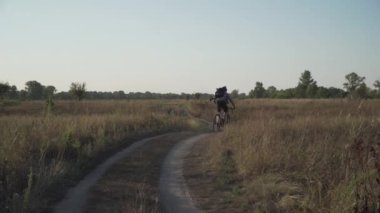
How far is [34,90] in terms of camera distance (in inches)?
4970

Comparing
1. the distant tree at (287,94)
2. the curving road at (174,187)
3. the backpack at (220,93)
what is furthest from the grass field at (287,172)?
the distant tree at (287,94)

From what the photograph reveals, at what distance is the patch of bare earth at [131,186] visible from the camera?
27.8 feet

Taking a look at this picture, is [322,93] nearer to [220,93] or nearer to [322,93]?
[322,93]

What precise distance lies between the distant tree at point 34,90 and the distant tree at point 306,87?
206ft

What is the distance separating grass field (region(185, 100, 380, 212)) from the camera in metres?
6.71

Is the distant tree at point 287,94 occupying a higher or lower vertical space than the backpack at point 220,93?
higher

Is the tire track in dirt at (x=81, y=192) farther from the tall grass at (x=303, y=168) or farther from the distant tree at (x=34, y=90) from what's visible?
the distant tree at (x=34, y=90)

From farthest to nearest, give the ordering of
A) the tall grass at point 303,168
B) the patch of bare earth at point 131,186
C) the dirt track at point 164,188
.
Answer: the dirt track at point 164,188
the patch of bare earth at point 131,186
the tall grass at point 303,168

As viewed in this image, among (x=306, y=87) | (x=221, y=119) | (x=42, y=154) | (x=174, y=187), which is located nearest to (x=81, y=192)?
(x=42, y=154)

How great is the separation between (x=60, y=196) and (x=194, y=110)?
37.2m

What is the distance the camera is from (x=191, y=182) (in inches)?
429

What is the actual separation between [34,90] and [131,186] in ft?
Answer: 401

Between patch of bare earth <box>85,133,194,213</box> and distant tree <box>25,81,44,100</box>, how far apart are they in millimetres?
114806

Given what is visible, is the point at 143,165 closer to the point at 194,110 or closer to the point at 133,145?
the point at 133,145
